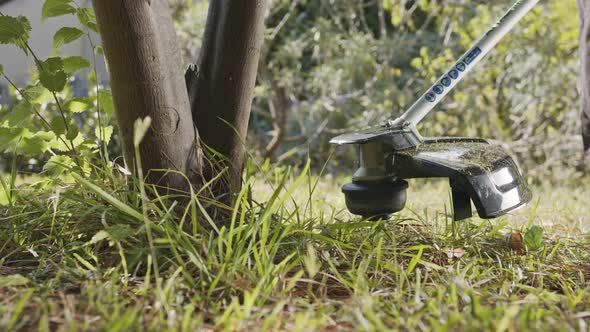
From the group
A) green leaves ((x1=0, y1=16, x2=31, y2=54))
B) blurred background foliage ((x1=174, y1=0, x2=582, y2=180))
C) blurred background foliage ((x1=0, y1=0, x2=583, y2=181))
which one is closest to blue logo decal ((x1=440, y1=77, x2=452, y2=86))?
green leaves ((x1=0, y1=16, x2=31, y2=54))

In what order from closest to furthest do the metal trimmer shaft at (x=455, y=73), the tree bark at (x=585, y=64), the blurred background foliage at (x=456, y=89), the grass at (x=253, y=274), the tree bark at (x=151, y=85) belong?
the grass at (x=253, y=274), the tree bark at (x=151, y=85), the metal trimmer shaft at (x=455, y=73), the tree bark at (x=585, y=64), the blurred background foliage at (x=456, y=89)

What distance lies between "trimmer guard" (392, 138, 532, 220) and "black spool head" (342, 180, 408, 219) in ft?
0.18

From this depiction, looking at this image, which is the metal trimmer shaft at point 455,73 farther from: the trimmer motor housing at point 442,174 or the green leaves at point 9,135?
the green leaves at point 9,135

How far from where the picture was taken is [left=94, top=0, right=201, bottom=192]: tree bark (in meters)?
1.21

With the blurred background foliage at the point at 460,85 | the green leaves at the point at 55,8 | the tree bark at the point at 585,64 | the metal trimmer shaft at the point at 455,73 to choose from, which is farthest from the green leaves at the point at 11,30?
the blurred background foliage at the point at 460,85

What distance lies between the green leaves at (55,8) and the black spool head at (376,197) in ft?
2.60

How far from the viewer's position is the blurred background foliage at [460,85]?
158 inches

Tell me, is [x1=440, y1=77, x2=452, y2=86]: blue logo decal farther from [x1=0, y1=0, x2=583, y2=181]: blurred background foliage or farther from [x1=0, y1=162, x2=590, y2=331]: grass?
[x1=0, y1=0, x2=583, y2=181]: blurred background foliage

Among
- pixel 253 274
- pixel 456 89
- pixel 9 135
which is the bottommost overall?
pixel 253 274

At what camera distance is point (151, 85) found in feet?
4.12

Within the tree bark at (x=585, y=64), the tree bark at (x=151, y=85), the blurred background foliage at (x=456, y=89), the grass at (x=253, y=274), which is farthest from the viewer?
the blurred background foliage at (x=456, y=89)

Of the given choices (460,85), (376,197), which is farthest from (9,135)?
(460,85)

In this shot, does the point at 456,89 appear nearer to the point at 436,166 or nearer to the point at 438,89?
the point at 438,89

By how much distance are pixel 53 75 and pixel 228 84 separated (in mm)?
399
